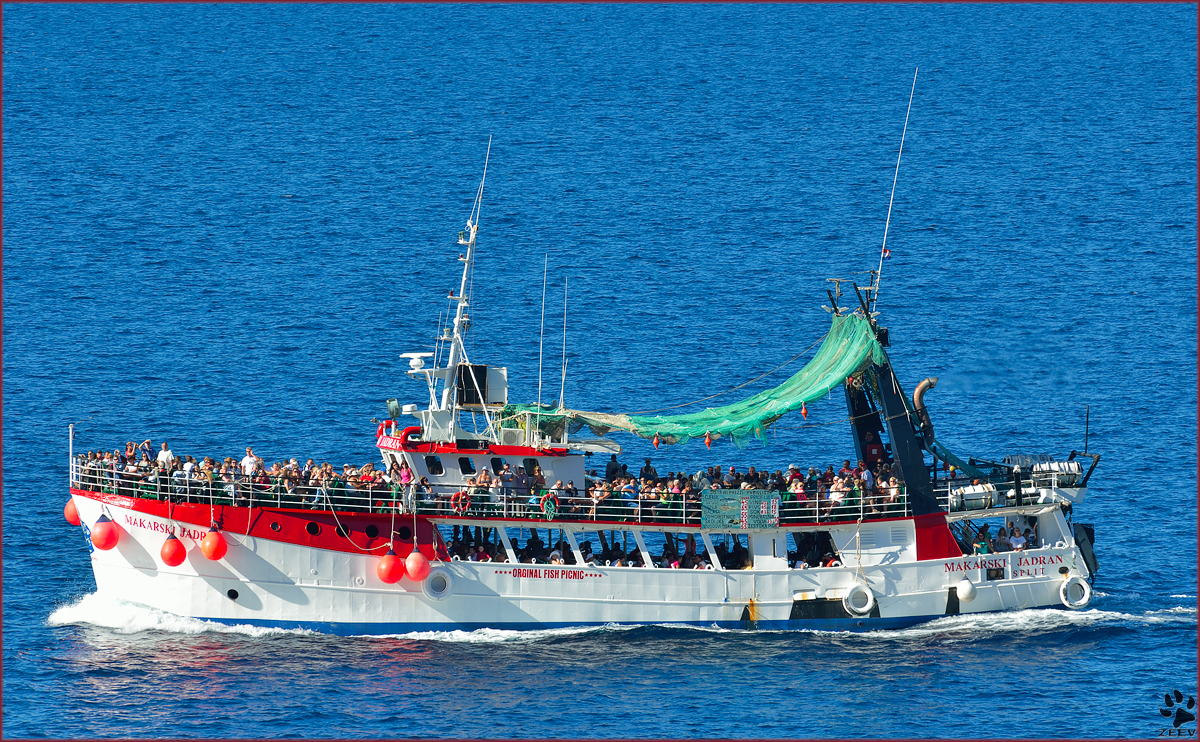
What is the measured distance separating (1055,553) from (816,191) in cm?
6119

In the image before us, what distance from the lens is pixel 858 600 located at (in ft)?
189

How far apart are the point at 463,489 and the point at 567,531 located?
3.82 metres

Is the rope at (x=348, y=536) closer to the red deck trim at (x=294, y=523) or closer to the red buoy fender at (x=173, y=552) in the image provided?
the red deck trim at (x=294, y=523)

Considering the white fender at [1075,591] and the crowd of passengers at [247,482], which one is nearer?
the crowd of passengers at [247,482]

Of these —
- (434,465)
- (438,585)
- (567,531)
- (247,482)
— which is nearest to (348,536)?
(438,585)

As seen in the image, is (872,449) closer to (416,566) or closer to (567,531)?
(567,531)

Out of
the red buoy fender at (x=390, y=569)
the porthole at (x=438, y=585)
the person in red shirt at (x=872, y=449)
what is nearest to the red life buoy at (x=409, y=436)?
the red buoy fender at (x=390, y=569)

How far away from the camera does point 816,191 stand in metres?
117

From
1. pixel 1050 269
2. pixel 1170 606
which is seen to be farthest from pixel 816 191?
pixel 1170 606

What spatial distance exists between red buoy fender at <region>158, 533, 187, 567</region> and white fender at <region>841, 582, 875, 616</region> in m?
22.4

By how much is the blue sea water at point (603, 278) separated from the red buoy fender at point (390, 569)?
2295mm

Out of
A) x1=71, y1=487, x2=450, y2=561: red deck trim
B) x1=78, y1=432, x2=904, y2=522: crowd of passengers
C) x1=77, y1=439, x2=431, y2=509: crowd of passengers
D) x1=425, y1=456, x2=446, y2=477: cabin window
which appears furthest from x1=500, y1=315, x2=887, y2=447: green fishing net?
x1=71, y1=487, x2=450, y2=561: red deck trim

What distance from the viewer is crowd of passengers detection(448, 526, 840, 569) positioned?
57406mm

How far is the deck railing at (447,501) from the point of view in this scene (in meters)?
55.7
